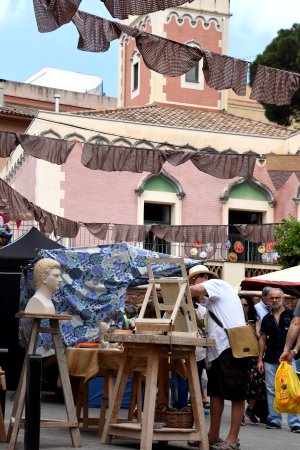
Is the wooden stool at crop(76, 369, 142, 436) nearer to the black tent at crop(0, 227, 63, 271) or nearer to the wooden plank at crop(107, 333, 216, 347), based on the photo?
the wooden plank at crop(107, 333, 216, 347)

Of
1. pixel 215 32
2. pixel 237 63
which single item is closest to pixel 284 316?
pixel 237 63

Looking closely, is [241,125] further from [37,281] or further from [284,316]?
[37,281]

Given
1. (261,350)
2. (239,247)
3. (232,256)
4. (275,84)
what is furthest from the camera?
(239,247)

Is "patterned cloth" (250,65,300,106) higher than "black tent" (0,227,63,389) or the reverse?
higher

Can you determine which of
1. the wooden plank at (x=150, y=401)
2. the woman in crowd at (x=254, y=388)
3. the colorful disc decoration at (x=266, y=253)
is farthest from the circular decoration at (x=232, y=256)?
the wooden plank at (x=150, y=401)

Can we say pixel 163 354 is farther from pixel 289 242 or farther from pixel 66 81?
pixel 66 81

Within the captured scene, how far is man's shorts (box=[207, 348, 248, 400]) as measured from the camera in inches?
386

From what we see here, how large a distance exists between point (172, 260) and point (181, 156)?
6.14 metres

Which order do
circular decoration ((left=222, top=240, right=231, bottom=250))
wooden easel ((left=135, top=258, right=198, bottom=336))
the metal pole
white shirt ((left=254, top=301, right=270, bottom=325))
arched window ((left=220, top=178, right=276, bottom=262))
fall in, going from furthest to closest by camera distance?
1. arched window ((left=220, top=178, right=276, bottom=262))
2. circular decoration ((left=222, top=240, right=231, bottom=250))
3. white shirt ((left=254, top=301, right=270, bottom=325))
4. wooden easel ((left=135, top=258, right=198, bottom=336))
5. the metal pole

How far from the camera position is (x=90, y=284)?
15289 millimetres

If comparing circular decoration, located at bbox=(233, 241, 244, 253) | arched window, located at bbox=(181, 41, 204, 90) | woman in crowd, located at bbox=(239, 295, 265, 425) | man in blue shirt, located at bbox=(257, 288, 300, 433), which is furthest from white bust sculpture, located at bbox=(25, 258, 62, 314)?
arched window, located at bbox=(181, 41, 204, 90)

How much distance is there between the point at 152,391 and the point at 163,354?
0.37m

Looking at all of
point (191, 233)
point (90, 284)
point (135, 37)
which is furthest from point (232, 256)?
point (135, 37)

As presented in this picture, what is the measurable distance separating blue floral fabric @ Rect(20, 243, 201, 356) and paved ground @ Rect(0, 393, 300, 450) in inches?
56.4
